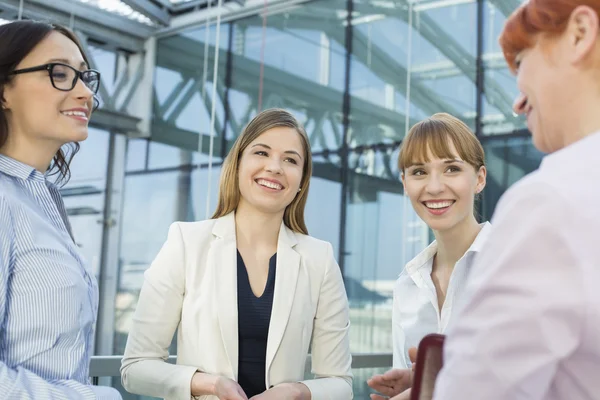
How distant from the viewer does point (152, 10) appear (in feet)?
18.7

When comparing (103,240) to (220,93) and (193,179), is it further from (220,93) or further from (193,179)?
(220,93)

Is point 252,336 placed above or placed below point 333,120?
below

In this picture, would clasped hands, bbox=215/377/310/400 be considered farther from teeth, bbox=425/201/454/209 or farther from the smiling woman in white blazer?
teeth, bbox=425/201/454/209

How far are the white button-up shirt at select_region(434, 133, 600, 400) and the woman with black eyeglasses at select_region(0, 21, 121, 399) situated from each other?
847mm

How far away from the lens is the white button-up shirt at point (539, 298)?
0.65 m

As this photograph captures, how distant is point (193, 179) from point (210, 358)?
4.03m

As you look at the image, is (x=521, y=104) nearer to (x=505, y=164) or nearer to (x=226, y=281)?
(x=226, y=281)

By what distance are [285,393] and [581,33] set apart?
129cm

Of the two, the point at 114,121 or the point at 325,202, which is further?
Result: the point at 325,202

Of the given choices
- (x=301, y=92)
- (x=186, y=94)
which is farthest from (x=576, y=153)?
(x=301, y=92)

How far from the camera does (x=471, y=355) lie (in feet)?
2.27

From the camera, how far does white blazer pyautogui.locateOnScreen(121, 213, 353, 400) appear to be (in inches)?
73.1

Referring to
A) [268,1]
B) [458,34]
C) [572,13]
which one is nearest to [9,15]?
[268,1]

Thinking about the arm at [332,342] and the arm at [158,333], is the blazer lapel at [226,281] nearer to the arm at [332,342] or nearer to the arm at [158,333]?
the arm at [158,333]
